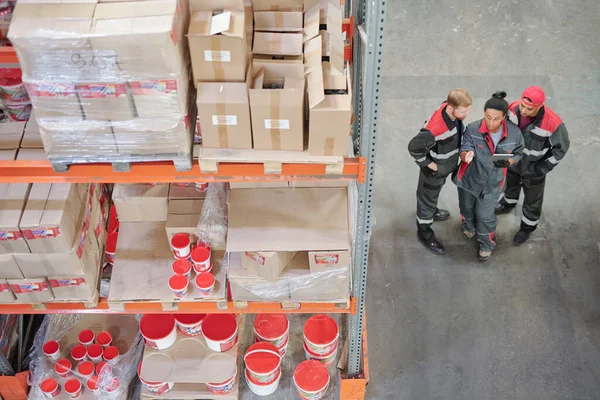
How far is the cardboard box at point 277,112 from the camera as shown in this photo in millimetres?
3576

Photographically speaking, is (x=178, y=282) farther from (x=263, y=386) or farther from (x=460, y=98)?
(x=460, y=98)

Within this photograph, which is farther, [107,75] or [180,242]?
[180,242]

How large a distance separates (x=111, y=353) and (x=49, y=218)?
5.31ft

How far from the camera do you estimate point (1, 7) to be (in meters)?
3.79

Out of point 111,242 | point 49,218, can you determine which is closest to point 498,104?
point 111,242

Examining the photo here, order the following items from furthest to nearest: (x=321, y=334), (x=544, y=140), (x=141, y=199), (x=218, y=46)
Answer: (x=544, y=140) → (x=321, y=334) → (x=141, y=199) → (x=218, y=46)

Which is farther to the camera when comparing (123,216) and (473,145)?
(473,145)

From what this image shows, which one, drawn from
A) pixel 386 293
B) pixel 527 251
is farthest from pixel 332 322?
pixel 527 251

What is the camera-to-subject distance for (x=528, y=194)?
247 inches

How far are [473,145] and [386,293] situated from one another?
157 cm

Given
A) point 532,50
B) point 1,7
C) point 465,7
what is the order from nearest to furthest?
point 1,7
point 532,50
point 465,7

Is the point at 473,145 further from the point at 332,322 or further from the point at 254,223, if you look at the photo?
the point at 254,223

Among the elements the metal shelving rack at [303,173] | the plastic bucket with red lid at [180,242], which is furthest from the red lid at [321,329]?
the plastic bucket with red lid at [180,242]

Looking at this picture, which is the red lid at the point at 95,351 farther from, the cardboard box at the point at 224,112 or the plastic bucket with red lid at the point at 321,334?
the cardboard box at the point at 224,112
